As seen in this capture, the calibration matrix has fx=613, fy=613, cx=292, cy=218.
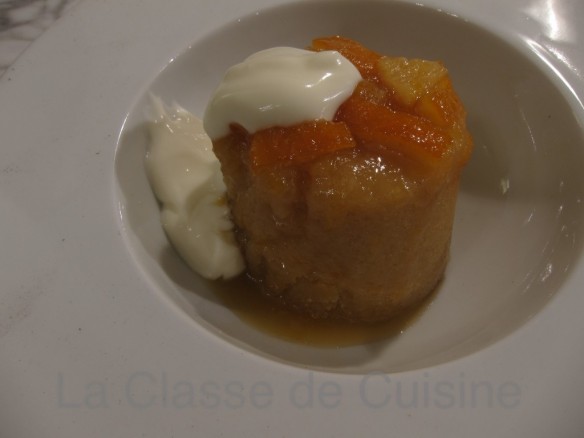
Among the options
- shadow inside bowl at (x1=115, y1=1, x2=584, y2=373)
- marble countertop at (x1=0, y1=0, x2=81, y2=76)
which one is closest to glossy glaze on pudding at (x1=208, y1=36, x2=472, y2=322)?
shadow inside bowl at (x1=115, y1=1, x2=584, y2=373)

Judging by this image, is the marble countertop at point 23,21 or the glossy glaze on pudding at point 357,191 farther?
the marble countertop at point 23,21

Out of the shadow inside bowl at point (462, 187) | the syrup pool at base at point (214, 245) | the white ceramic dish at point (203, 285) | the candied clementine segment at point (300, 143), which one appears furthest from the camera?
the syrup pool at base at point (214, 245)

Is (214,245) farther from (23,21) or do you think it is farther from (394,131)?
(23,21)

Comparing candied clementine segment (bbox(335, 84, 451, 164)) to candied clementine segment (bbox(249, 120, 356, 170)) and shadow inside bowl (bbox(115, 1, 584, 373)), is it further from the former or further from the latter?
shadow inside bowl (bbox(115, 1, 584, 373))

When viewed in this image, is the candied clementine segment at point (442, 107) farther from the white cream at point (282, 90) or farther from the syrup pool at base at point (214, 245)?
the syrup pool at base at point (214, 245)

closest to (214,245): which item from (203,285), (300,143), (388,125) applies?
(203,285)

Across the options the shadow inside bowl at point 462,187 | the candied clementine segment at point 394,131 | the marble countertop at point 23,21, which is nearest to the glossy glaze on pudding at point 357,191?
the candied clementine segment at point 394,131
